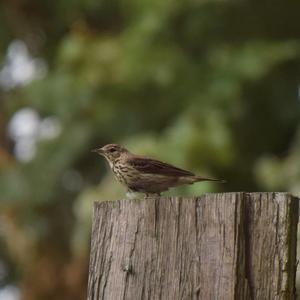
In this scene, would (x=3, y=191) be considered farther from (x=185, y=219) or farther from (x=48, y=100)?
(x=185, y=219)

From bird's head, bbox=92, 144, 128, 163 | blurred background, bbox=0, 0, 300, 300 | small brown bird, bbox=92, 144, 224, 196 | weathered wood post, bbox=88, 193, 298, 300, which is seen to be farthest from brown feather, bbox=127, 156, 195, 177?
blurred background, bbox=0, 0, 300, 300

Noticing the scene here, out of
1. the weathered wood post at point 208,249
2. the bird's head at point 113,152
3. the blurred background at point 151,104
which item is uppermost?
the blurred background at point 151,104

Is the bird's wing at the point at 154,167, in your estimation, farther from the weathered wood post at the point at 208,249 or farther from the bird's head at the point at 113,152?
the weathered wood post at the point at 208,249

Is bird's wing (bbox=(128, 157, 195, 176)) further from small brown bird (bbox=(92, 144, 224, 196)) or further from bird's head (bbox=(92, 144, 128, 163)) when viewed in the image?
bird's head (bbox=(92, 144, 128, 163))

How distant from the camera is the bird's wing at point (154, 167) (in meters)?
5.20

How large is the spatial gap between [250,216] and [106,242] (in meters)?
0.50

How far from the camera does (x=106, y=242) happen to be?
11.8 feet

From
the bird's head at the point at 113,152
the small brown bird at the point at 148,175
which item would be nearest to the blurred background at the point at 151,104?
the bird's head at the point at 113,152

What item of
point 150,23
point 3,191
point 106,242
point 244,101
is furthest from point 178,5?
point 106,242

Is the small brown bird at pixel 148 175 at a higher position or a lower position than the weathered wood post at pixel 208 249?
higher

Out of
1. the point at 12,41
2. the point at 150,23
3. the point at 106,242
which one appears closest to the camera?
the point at 106,242

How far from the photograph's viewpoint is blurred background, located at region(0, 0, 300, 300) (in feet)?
34.2

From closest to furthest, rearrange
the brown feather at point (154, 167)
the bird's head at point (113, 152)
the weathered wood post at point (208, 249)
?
the weathered wood post at point (208, 249)
the brown feather at point (154, 167)
the bird's head at point (113, 152)

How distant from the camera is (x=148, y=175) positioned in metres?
5.42
